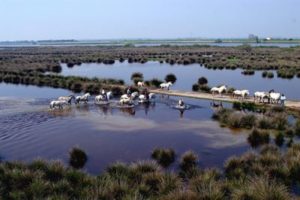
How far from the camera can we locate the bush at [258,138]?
68.4 ft

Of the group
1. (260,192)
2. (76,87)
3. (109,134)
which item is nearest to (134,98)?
(76,87)

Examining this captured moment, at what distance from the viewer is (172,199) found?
1194 cm

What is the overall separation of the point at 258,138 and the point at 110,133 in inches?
311

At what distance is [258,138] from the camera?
69.5ft

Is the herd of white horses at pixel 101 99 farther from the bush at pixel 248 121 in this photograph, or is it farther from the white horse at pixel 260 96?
the bush at pixel 248 121

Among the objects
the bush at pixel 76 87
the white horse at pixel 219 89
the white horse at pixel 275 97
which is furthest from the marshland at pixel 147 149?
the bush at pixel 76 87

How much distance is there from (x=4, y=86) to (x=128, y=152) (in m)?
31.7

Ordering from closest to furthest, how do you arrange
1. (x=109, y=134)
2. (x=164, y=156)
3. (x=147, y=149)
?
(x=164, y=156) < (x=147, y=149) < (x=109, y=134)

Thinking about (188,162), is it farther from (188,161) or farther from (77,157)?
(77,157)

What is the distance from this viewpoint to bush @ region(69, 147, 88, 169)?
1775 cm

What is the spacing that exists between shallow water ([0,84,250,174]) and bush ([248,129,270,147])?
1.34 ft

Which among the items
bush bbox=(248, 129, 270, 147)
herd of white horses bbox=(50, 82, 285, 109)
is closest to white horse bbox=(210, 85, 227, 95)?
herd of white horses bbox=(50, 82, 285, 109)

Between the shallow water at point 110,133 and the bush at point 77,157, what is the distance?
0.32 m

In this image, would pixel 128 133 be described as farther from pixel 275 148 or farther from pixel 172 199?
pixel 172 199
